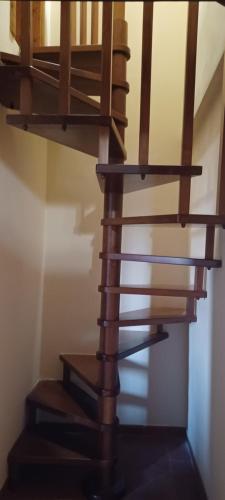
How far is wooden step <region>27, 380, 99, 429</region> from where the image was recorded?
6.40 ft

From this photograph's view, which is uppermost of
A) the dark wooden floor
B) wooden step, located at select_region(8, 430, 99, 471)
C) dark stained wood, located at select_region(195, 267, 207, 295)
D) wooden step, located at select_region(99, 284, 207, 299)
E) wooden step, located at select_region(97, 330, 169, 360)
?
dark stained wood, located at select_region(195, 267, 207, 295)

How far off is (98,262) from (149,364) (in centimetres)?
78

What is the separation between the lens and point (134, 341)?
215 centimetres

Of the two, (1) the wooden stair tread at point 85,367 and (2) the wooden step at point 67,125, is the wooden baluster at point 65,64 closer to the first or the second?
(2) the wooden step at point 67,125

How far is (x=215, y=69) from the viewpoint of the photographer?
1.83 metres

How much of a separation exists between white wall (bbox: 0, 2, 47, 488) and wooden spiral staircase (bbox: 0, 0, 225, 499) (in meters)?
0.14

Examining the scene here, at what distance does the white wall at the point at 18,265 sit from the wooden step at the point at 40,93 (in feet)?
0.51

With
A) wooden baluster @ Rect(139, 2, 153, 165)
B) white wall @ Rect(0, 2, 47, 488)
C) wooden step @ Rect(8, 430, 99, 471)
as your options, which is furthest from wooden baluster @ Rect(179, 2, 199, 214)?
wooden step @ Rect(8, 430, 99, 471)

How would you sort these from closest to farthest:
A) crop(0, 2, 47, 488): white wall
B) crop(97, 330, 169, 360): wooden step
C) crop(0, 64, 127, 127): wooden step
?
1. crop(0, 64, 127, 127): wooden step
2. crop(0, 2, 47, 488): white wall
3. crop(97, 330, 169, 360): wooden step

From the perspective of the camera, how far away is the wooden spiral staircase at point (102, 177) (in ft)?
4.59

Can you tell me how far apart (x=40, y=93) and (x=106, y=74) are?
33 centimetres

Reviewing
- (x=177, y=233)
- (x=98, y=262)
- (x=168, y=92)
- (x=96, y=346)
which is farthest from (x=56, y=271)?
(x=168, y=92)

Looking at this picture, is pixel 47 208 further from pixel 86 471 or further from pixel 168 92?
pixel 86 471

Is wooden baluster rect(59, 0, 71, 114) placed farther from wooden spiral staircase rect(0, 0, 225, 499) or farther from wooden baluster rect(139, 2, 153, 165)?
wooden baluster rect(139, 2, 153, 165)
